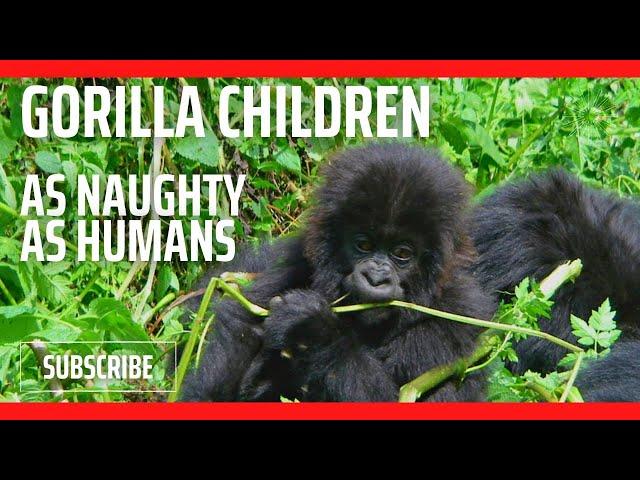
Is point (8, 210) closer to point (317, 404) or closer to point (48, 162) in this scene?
point (48, 162)

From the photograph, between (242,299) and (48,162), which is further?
(48,162)

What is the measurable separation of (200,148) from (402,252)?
938 mm

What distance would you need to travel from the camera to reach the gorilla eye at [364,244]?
3646 millimetres

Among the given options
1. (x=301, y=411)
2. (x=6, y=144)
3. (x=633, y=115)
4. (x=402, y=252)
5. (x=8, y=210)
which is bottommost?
(x=301, y=411)

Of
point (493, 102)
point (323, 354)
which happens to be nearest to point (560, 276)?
point (323, 354)

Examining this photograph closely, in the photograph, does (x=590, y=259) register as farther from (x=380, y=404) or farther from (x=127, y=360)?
(x=127, y=360)

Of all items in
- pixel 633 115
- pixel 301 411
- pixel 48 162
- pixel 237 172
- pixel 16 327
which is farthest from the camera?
pixel 633 115

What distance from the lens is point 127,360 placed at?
3.65m

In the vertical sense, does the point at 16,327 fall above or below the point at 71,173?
below

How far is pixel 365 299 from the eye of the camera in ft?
11.8

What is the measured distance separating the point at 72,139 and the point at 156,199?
40 centimetres

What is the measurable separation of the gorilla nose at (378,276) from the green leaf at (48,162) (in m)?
1.27

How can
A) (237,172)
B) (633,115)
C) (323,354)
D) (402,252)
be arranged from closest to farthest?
(323,354) → (402,252) → (237,172) → (633,115)
